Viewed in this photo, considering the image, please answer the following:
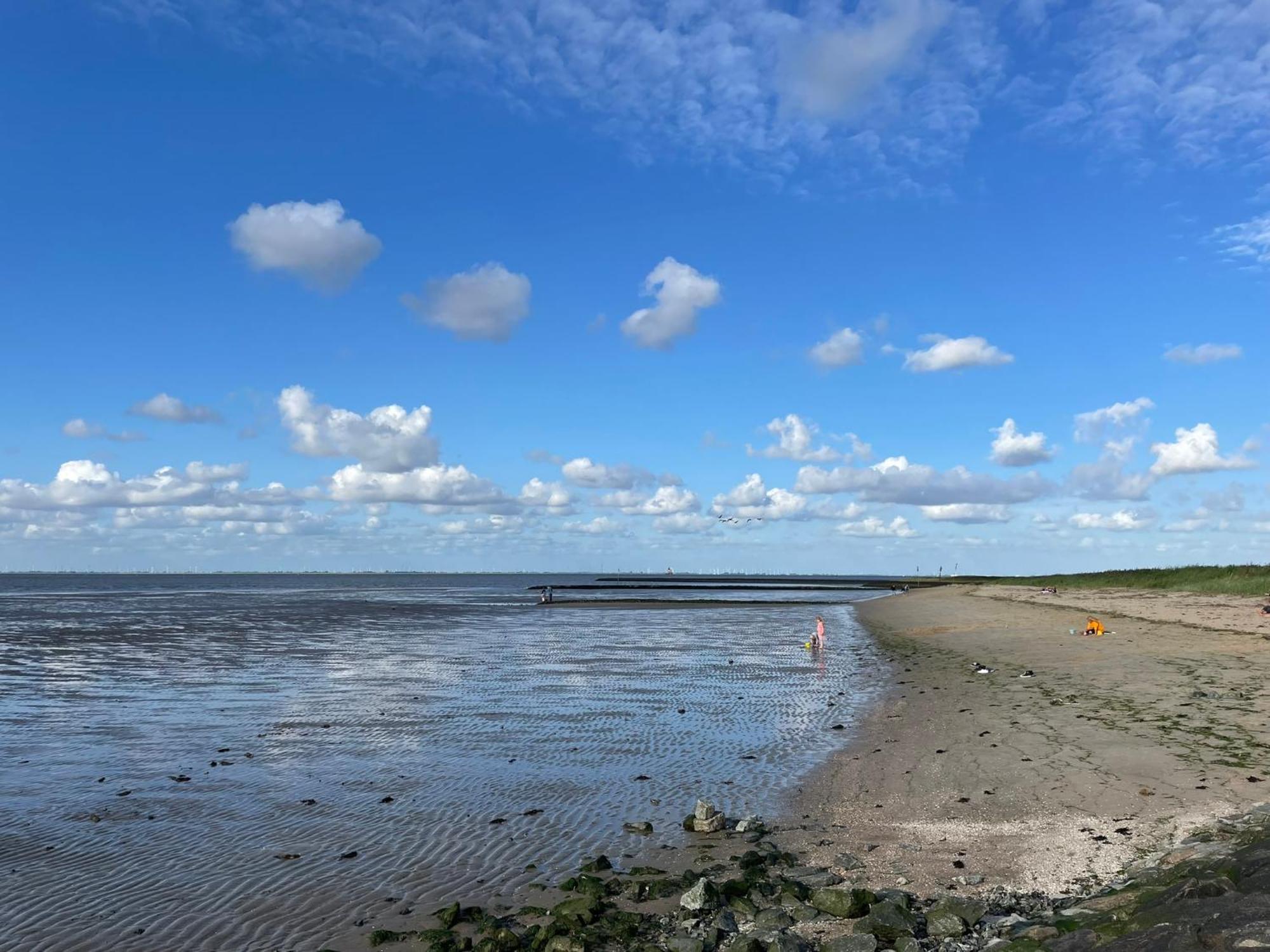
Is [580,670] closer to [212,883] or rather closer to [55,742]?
[55,742]

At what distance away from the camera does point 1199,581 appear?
7419 centimetres

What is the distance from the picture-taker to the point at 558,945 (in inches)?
322

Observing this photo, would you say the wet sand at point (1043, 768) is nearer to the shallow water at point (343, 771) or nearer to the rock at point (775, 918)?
the shallow water at point (343, 771)

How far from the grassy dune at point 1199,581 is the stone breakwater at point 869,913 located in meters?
59.7

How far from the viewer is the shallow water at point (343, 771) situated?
10.0 metres

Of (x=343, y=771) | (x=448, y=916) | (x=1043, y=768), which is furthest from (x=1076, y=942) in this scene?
(x=343, y=771)

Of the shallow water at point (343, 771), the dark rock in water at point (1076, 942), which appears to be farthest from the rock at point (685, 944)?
the dark rock in water at point (1076, 942)

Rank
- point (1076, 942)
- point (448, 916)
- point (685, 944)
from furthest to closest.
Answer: point (448, 916)
point (685, 944)
point (1076, 942)

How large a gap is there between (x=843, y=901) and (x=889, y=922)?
2.25 ft

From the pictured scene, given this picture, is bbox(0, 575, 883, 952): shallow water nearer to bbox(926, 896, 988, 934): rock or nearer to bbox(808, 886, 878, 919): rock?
bbox(808, 886, 878, 919): rock

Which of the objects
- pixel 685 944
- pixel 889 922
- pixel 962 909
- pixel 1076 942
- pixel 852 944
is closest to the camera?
pixel 1076 942

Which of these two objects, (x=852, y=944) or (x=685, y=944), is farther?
(x=685, y=944)

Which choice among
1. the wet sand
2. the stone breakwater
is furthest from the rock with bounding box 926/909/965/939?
the wet sand

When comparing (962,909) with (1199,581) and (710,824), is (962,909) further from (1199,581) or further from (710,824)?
(1199,581)
